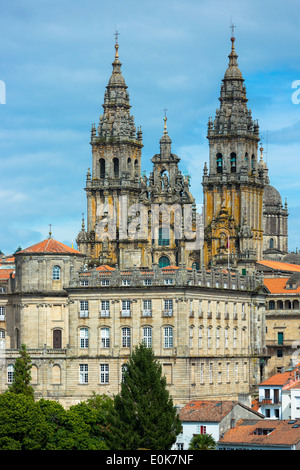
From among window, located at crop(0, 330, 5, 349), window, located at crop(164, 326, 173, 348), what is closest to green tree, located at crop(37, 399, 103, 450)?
window, located at crop(164, 326, 173, 348)

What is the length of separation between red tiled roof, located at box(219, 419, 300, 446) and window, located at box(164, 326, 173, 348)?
67.8 ft

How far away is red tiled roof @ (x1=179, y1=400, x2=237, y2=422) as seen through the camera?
135 meters

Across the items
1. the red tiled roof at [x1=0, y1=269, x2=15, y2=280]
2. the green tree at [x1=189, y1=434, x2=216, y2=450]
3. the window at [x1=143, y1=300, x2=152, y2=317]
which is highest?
the red tiled roof at [x1=0, y1=269, x2=15, y2=280]

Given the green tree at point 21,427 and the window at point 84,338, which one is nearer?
the green tree at point 21,427

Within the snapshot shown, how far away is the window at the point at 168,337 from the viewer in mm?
155375

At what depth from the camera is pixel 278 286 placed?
194 metres

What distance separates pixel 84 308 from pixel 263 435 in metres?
35.9

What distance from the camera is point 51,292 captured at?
546ft

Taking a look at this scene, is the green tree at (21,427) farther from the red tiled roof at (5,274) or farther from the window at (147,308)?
the red tiled roof at (5,274)

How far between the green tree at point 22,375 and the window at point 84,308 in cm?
Result: 694

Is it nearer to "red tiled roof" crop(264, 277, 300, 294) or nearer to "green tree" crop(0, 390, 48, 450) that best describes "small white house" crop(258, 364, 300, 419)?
"green tree" crop(0, 390, 48, 450)

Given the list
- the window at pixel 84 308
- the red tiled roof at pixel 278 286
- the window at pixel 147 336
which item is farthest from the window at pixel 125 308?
the red tiled roof at pixel 278 286

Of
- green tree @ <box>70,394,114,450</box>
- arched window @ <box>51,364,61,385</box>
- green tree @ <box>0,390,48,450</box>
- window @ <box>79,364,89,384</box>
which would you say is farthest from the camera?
arched window @ <box>51,364,61,385</box>
